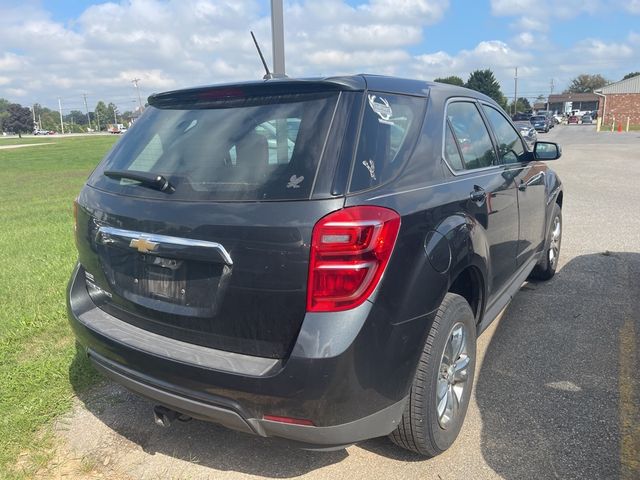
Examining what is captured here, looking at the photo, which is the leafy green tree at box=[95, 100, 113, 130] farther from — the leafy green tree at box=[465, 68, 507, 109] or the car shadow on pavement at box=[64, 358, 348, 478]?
the car shadow on pavement at box=[64, 358, 348, 478]

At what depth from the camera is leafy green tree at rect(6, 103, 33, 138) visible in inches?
4636

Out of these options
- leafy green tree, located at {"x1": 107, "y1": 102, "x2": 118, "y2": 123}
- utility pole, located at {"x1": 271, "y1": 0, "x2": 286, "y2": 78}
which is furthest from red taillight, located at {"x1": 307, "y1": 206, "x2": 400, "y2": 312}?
leafy green tree, located at {"x1": 107, "y1": 102, "x2": 118, "y2": 123}

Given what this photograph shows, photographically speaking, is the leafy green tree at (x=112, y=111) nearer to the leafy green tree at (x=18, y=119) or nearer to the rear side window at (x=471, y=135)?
the leafy green tree at (x=18, y=119)

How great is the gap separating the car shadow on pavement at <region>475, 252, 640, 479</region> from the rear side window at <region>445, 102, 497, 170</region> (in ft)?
4.51

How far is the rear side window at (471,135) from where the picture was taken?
3.07 metres

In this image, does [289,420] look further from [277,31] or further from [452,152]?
[277,31]

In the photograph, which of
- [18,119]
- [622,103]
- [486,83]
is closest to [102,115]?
[18,119]

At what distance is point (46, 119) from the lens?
481 feet

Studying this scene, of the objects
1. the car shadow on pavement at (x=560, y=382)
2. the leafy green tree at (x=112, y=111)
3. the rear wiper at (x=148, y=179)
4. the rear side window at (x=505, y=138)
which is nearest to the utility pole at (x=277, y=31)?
the rear side window at (x=505, y=138)

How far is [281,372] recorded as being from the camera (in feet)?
6.64

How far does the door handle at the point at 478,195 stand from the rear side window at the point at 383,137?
54 centimetres

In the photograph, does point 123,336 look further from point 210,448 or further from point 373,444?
point 373,444

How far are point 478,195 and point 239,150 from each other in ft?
4.54

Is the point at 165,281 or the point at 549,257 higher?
the point at 165,281
